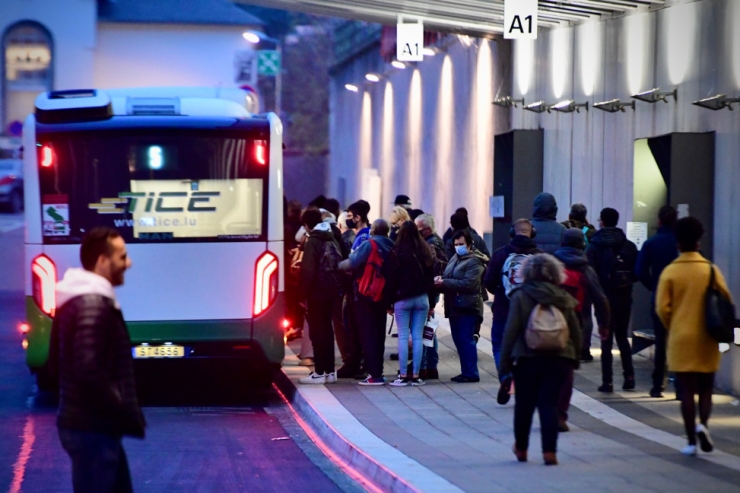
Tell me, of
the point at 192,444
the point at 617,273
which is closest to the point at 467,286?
the point at 617,273

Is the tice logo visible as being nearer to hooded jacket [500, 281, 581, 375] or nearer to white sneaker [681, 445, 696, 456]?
hooded jacket [500, 281, 581, 375]

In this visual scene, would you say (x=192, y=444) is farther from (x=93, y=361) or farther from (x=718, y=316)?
(x=93, y=361)

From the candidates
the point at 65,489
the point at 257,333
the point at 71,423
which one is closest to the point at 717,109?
the point at 257,333

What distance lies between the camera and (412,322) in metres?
13.7

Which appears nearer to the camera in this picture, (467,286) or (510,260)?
(510,260)

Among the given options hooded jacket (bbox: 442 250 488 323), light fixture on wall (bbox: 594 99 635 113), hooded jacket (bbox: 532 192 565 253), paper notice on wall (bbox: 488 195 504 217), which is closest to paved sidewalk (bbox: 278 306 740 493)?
hooded jacket (bbox: 442 250 488 323)

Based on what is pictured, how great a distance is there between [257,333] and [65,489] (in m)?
4.16

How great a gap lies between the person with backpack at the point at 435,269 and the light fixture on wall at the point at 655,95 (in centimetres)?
322

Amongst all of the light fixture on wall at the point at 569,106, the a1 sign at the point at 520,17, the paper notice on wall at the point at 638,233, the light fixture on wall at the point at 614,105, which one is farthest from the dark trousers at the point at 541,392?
the light fixture on wall at the point at 569,106

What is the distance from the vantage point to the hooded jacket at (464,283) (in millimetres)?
13641

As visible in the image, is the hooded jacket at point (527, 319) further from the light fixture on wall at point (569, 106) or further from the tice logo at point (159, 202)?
the light fixture on wall at point (569, 106)

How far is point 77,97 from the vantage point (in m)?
12.4

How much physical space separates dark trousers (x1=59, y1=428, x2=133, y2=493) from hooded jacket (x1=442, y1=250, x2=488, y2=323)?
822cm

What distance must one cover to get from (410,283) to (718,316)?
15.8ft
